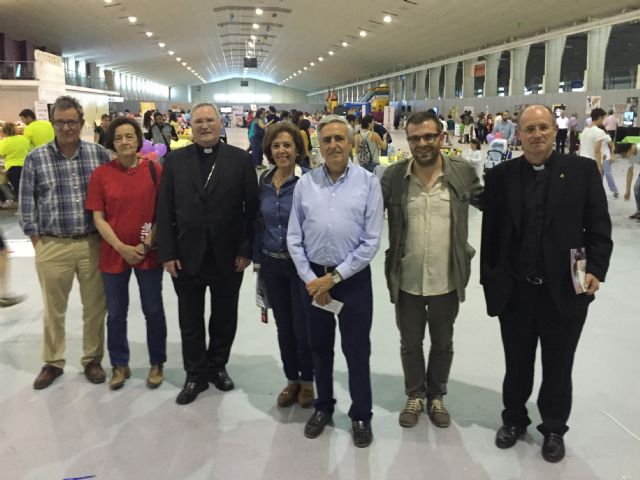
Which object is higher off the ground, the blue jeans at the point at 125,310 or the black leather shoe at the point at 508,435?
the blue jeans at the point at 125,310

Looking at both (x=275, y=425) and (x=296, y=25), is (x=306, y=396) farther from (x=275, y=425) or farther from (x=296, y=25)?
(x=296, y=25)

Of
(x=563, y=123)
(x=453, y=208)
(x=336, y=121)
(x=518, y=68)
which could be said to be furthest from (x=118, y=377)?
(x=518, y=68)

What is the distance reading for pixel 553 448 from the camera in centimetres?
255

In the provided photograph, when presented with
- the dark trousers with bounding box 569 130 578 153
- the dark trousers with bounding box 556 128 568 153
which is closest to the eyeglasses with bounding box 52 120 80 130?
the dark trousers with bounding box 569 130 578 153

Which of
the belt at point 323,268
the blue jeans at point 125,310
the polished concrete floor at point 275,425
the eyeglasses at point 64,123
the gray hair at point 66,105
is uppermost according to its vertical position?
the gray hair at point 66,105

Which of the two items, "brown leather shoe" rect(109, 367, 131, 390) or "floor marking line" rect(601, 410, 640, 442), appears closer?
"floor marking line" rect(601, 410, 640, 442)

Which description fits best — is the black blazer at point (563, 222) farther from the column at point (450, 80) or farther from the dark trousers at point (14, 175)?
the column at point (450, 80)

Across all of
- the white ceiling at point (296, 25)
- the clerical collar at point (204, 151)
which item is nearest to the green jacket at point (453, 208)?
the clerical collar at point (204, 151)

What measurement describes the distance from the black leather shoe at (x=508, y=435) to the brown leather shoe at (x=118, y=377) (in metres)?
2.16

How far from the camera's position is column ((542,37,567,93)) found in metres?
22.7

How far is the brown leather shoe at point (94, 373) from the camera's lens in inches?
130

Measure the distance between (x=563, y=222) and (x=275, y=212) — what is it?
1351 millimetres

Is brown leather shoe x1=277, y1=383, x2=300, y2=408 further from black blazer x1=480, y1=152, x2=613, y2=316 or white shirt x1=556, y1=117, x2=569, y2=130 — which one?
white shirt x1=556, y1=117, x2=569, y2=130

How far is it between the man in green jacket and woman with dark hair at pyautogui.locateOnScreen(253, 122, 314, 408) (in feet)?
1.60
